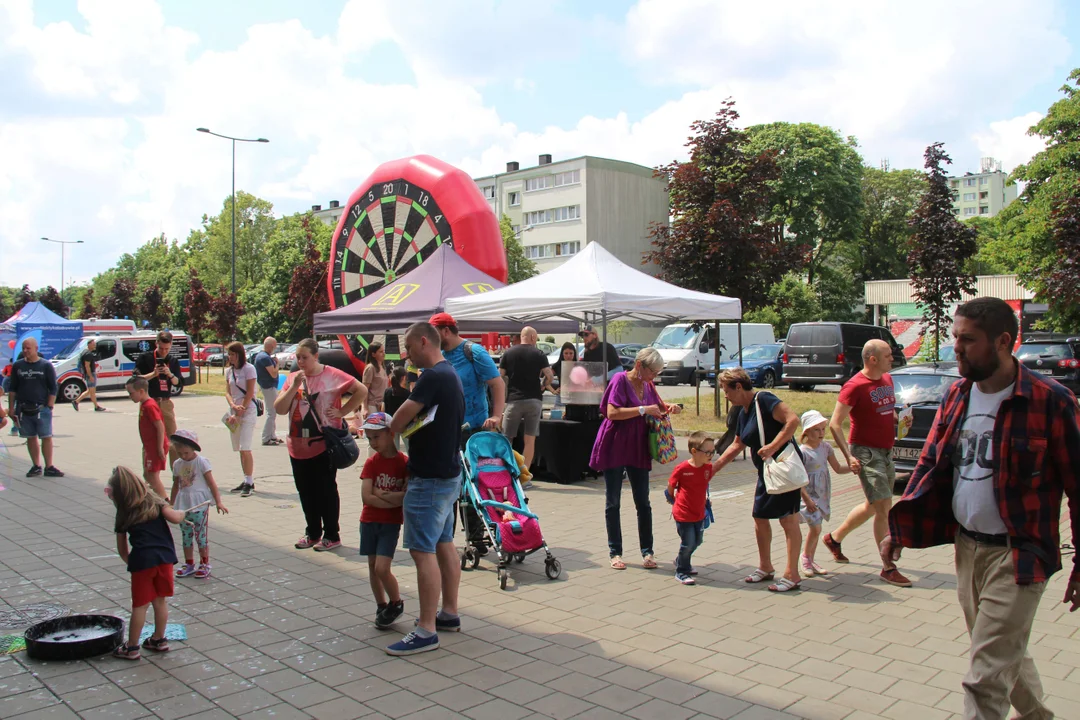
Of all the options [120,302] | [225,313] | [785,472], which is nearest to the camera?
[785,472]

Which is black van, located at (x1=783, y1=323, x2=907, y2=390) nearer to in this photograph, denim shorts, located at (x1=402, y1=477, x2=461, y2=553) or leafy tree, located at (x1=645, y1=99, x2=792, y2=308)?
leafy tree, located at (x1=645, y1=99, x2=792, y2=308)

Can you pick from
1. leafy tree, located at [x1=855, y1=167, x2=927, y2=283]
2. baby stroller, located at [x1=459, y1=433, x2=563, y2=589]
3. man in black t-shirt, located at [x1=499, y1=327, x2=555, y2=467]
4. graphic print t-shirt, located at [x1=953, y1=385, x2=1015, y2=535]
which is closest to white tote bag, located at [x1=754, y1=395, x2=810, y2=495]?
baby stroller, located at [x1=459, y1=433, x2=563, y2=589]

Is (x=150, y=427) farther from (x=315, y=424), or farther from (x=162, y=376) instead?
(x=162, y=376)

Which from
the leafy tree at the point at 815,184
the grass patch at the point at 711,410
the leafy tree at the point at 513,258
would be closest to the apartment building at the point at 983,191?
the leafy tree at the point at 815,184

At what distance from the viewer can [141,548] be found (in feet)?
14.9

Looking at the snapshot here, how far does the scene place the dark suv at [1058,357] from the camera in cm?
2080

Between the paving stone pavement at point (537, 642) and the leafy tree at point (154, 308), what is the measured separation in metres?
55.0

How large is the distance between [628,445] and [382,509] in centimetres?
218

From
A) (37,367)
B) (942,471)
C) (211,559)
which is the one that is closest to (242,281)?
(37,367)

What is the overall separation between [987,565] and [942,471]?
39cm

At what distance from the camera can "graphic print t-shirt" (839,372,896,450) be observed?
20.7ft

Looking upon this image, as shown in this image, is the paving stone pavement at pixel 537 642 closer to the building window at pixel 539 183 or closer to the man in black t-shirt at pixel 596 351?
the man in black t-shirt at pixel 596 351

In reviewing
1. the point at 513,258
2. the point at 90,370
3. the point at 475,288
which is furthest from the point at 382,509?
the point at 513,258

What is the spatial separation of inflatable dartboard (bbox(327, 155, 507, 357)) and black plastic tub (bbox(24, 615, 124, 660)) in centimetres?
1083
